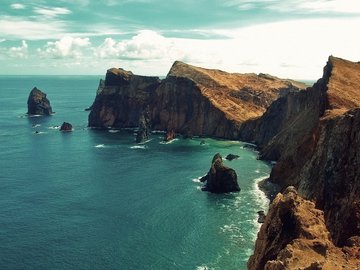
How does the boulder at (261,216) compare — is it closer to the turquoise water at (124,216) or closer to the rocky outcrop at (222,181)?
the turquoise water at (124,216)

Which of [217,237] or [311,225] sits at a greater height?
[311,225]

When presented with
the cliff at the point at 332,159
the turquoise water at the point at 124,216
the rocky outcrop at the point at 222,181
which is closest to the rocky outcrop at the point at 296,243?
the cliff at the point at 332,159

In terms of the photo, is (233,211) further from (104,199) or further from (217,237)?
(104,199)

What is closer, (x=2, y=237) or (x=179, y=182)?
(x=2, y=237)

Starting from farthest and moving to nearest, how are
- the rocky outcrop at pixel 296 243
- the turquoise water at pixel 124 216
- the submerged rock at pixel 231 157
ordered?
the submerged rock at pixel 231 157 → the turquoise water at pixel 124 216 → the rocky outcrop at pixel 296 243

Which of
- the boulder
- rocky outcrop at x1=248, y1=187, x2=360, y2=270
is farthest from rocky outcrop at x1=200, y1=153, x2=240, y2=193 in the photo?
rocky outcrop at x1=248, y1=187, x2=360, y2=270

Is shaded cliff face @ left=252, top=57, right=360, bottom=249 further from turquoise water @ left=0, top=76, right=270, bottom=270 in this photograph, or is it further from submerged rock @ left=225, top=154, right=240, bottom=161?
submerged rock @ left=225, top=154, right=240, bottom=161

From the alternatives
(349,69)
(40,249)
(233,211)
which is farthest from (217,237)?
(349,69)
